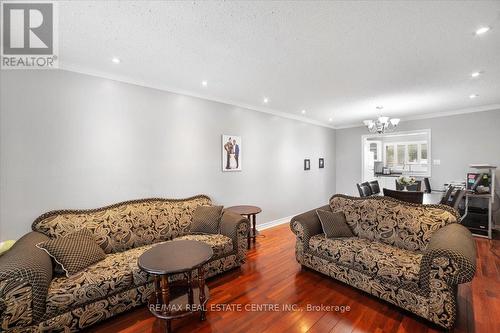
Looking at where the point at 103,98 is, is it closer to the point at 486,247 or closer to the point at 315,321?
the point at 315,321

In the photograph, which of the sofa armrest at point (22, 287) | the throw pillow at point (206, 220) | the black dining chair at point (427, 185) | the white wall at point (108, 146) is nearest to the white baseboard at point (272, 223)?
the white wall at point (108, 146)

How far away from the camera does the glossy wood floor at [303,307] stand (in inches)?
74.9

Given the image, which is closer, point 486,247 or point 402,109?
point 486,247

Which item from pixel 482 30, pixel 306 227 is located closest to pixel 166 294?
pixel 306 227

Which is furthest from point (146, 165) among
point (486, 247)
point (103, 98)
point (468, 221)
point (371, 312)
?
point (468, 221)

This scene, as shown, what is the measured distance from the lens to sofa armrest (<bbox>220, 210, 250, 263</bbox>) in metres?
2.94

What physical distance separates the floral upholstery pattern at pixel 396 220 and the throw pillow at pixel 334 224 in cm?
13

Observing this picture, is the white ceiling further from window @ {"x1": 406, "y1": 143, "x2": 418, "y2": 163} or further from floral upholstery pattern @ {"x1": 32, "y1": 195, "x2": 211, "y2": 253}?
window @ {"x1": 406, "y1": 143, "x2": 418, "y2": 163}

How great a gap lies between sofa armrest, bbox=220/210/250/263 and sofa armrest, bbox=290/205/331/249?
70cm

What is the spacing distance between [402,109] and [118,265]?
586 cm

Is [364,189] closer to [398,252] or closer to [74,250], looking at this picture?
[398,252]

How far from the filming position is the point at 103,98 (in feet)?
9.11

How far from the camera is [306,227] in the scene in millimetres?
2902

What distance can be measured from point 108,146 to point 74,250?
1.31 meters
